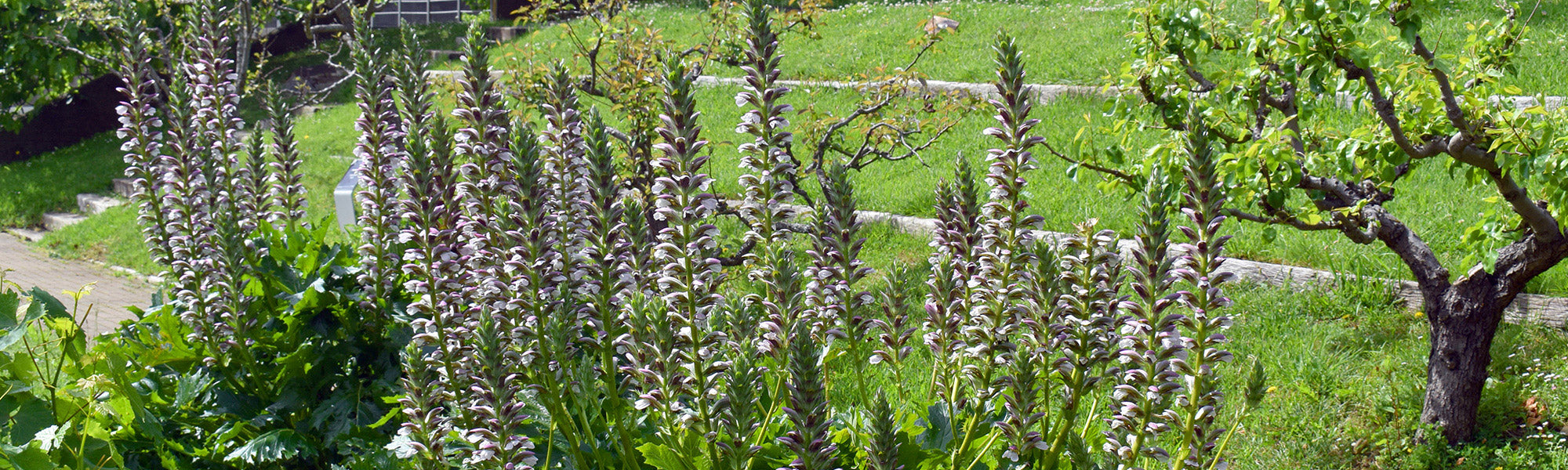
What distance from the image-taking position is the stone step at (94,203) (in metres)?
11.6

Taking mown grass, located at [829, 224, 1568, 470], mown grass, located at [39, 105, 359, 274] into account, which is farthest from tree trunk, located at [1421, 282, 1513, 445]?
mown grass, located at [39, 105, 359, 274]

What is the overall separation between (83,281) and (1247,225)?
384 inches

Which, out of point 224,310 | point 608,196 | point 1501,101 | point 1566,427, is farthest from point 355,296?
point 1566,427

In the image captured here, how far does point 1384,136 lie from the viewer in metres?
3.76

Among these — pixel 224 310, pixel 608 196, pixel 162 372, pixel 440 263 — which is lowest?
pixel 162 372

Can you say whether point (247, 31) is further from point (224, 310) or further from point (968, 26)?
point (968, 26)

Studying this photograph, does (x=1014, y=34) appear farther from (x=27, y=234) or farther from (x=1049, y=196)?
(x=27, y=234)

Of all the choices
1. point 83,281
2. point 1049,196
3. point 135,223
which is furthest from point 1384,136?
point 135,223

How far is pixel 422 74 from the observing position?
329cm

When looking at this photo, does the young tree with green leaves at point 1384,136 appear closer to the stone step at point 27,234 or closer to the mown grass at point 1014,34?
the mown grass at point 1014,34

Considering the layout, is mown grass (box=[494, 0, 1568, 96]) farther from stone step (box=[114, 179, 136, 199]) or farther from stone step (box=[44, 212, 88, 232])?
stone step (box=[44, 212, 88, 232])

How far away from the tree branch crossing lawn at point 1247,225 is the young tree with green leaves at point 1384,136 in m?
0.27

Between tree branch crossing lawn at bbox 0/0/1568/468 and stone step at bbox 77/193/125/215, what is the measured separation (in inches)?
10.1

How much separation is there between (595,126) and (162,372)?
8.37 feet
